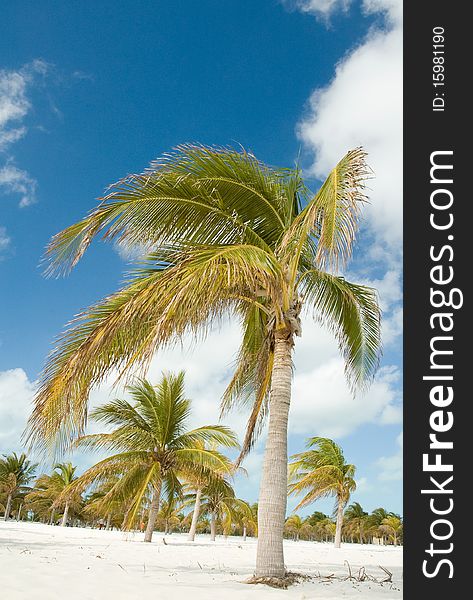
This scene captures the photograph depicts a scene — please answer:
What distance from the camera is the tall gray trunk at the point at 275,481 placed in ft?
24.0

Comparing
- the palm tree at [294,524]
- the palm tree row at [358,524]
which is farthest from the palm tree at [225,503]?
the palm tree at [294,524]

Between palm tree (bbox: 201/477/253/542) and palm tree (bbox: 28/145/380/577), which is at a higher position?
palm tree (bbox: 28/145/380/577)

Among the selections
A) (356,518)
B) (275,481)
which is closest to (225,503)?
(275,481)

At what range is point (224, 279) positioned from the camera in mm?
7719

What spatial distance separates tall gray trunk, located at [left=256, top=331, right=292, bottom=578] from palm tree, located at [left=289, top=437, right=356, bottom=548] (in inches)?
822

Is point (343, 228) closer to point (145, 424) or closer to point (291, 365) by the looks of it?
point (291, 365)

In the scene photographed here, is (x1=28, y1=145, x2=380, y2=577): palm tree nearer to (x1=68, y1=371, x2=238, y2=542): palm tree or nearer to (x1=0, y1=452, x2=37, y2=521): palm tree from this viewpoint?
(x1=68, y1=371, x2=238, y2=542): palm tree

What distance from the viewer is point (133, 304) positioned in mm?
6930

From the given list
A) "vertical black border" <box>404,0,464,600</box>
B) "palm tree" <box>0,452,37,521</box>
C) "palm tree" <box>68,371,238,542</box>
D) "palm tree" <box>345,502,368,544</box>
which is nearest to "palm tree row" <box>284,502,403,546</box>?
"palm tree" <box>345,502,368,544</box>

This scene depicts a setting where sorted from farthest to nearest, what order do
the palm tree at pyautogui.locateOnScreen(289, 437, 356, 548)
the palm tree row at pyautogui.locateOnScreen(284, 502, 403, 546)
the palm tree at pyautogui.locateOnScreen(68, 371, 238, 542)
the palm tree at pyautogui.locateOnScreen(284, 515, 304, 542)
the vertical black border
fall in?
1. the palm tree at pyautogui.locateOnScreen(284, 515, 304, 542)
2. the palm tree row at pyautogui.locateOnScreen(284, 502, 403, 546)
3. the palm tree at pyautogui.locateOnScreen(289, 437, 356, 548)
4. the palm tree at pyautogui.locateOnScreen(68, 371, 238, 542)
5. the vertical black border

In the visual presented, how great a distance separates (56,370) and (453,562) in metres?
5.48

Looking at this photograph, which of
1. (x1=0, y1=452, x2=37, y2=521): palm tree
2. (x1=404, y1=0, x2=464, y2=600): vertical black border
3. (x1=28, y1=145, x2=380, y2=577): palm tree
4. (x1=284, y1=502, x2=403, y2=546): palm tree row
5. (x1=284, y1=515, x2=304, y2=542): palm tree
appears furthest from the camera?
(x1=284, y1=515, x2=304, y2=542): palm tree

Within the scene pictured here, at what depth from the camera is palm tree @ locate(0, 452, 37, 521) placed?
170 ft

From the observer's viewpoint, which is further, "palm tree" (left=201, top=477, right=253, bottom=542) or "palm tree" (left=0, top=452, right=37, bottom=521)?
"palm tree" (left=0, top=452, right=37, bottom=521)
